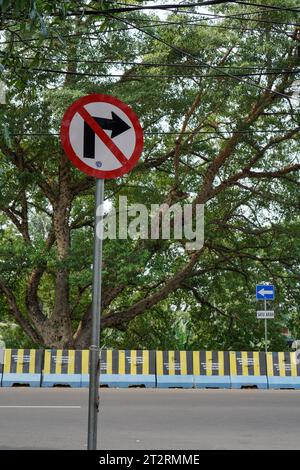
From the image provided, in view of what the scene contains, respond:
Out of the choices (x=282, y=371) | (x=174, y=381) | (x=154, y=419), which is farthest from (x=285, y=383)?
(x=154, y=419)

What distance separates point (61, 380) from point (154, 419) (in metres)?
6.18

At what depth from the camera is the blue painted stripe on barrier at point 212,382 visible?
15758mm

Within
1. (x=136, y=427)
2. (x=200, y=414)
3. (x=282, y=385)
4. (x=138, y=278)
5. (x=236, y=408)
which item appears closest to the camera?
(x=136, y=427)

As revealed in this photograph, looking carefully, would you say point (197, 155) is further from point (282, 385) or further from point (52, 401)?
point (52, 401)

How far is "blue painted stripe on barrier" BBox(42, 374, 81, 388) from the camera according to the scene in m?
15.6

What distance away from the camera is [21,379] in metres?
15.7

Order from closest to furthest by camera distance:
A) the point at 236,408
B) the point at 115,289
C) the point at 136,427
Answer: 1. the point at 136,427
2. the point at 236,408
3. the point at 115,289

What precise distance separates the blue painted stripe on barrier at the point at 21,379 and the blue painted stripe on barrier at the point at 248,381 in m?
4.76

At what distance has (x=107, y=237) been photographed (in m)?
19.0

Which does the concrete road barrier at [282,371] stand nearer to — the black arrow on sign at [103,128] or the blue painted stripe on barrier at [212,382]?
the blue painted stripe on barrier at [212,382]

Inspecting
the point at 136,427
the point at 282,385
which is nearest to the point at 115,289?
the point at 282,385

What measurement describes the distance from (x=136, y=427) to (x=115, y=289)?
10898 mm

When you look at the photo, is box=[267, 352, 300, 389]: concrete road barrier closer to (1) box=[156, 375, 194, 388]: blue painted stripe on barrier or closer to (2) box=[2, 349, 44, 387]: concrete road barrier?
(1) box=[156, 375, 194, 388]: blue painted stripe on barrier

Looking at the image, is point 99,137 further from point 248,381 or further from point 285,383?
point 285,383
